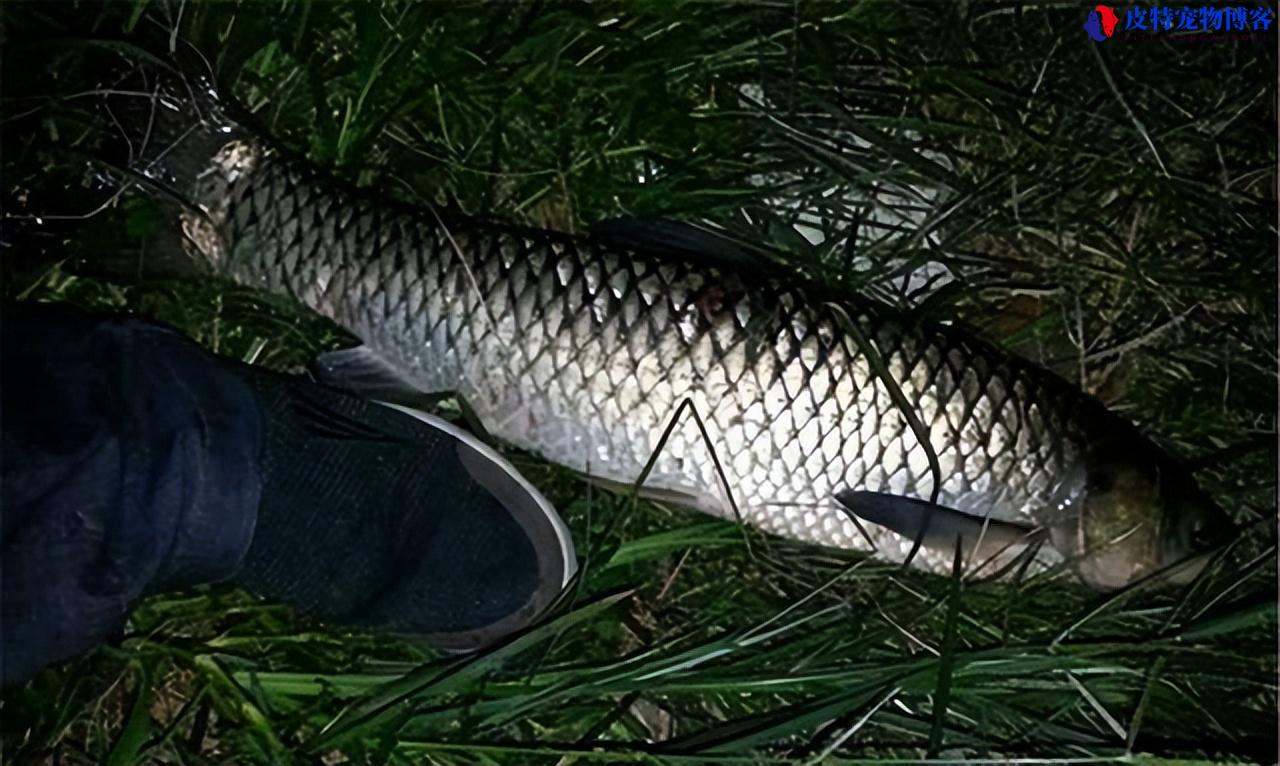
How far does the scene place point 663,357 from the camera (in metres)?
1.70

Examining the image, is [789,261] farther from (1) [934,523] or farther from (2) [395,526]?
(2) [395,526]

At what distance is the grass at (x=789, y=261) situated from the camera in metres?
1.69

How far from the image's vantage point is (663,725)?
6.39ft

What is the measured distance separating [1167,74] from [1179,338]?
54cm

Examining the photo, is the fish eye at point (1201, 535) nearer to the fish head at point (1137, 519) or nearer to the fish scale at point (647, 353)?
the fish head at point (1137, 519)

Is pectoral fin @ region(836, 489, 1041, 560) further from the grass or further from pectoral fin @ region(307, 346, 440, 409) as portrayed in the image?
pectoral fin @ region(307, 346, 440, 409)

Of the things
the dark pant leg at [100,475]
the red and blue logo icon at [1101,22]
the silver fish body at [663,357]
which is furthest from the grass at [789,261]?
the dark pant leg at [100,475]

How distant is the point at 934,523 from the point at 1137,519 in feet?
1.17

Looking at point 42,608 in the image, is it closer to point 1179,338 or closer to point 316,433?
point 316,433

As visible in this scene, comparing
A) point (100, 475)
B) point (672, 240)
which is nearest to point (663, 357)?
point (672, 240)

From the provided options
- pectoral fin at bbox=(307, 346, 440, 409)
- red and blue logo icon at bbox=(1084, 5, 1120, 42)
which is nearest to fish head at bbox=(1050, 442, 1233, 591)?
red and blue logo icon at bbox=(1084, 5, 1120, 42)

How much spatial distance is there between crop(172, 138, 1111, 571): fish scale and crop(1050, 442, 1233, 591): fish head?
5 centimetres

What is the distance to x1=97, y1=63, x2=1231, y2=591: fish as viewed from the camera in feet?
5.57

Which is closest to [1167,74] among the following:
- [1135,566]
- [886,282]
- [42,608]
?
[886,282]
